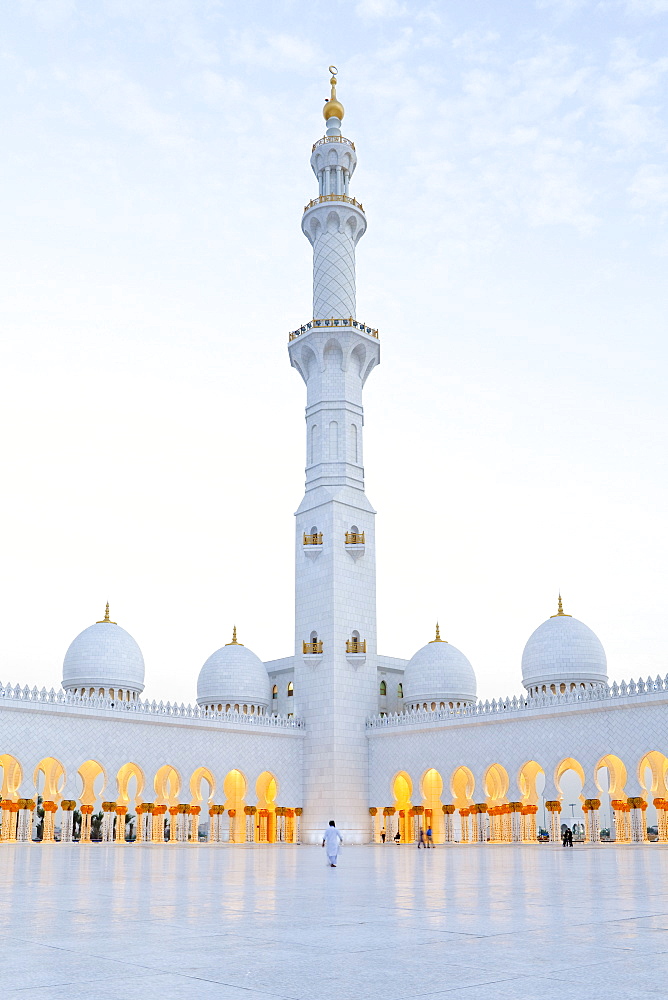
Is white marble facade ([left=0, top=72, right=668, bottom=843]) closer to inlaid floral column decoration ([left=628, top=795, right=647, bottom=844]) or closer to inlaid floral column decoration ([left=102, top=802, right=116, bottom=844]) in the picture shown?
inlaid floral column decoration ([left=628, top=795, right=647, bottom=844])

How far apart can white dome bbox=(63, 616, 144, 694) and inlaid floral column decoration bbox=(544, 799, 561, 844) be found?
1543 cm

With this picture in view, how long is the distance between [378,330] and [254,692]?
15223 millimetres

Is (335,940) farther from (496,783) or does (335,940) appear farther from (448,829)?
(448,829)

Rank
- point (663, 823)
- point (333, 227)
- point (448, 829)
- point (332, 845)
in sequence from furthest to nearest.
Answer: point (333, 227) → point (448, 829) → point (663, 823) → point (332, 845)

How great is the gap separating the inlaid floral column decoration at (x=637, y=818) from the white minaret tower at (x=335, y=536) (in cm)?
1034

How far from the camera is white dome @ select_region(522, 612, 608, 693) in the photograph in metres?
33.6

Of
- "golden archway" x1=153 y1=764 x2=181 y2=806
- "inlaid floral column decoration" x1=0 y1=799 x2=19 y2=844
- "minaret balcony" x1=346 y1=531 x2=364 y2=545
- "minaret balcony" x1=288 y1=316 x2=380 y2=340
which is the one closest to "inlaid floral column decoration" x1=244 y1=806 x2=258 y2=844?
"golden archway" x1=153 y1=764 x2=181 y2=806

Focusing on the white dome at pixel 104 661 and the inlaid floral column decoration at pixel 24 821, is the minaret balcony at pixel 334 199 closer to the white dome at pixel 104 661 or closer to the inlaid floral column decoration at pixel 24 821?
the white dome at pixel 104 661

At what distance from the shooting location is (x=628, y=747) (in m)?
27.5

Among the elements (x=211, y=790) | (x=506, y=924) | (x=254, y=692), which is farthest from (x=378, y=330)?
(x=506, y=924)

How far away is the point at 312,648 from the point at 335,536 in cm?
411

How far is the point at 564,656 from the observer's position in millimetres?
33781

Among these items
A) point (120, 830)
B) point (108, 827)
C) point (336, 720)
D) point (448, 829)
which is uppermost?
point (336, 720)

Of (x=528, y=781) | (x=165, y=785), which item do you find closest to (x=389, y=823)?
(x=528, y=781)
